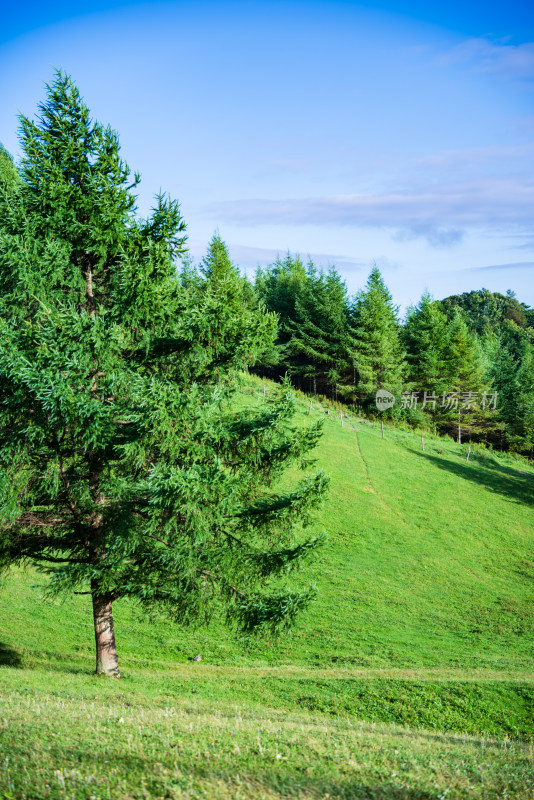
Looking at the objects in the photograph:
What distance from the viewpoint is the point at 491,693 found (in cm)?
1595

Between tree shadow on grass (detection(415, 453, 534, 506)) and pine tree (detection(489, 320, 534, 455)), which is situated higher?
pine tree (detection(489, 320, 534, 455))

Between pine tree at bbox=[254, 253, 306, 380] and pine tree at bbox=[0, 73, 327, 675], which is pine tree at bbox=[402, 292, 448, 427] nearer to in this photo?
pine tree at bbox=[254, 253, 306, 380]

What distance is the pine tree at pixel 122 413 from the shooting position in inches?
451

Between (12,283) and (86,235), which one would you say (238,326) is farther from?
(12,283)

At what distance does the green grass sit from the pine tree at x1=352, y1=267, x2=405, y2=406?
1973cm

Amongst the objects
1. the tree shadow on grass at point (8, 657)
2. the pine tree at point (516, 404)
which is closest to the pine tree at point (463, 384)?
the pine tree at point (516, 404)

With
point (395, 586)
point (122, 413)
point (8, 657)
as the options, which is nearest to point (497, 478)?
point (395, 586)

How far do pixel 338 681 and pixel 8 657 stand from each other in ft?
33.4

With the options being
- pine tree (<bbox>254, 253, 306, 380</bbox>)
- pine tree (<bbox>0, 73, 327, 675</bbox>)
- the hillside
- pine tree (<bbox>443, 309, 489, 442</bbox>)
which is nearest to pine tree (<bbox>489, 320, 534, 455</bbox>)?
pine tree (<bbox>443, 309, 489, 442</bbox>)

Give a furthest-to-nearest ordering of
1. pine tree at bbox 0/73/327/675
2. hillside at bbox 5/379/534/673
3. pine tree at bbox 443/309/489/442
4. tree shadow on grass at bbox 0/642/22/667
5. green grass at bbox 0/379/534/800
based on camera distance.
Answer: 1. pine tree at bbox 443/309/489/442
2. hillside at bbox 5/379/534/673
3. tree shadow on grass at bbox 0/642/22/667
4. pine tree at bbox 0/73/327/675
5. green grass at bbox 0/379/534/800

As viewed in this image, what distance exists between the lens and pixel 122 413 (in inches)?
458

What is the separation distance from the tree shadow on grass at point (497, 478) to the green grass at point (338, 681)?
93 centimetres

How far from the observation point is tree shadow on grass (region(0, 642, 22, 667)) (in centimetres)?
1572

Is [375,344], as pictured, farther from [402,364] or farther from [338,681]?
[338,681]
